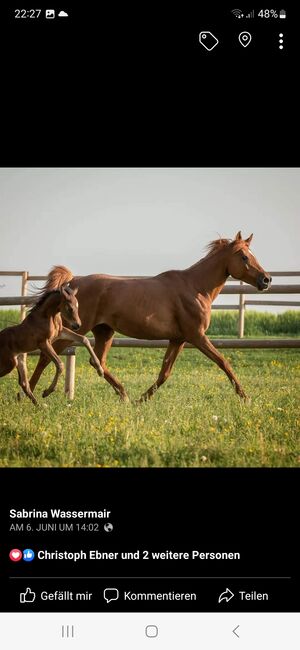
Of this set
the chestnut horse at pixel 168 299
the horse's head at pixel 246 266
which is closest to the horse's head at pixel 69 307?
the chestnut horse at pixel 168 299

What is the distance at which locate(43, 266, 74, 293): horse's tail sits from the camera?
24.6ft

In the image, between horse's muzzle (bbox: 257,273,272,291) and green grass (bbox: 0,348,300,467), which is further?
horse's muzzle (bbox: 257,273,272,291)

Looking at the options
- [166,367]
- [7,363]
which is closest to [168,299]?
[166,367]

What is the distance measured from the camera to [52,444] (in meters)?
4.79

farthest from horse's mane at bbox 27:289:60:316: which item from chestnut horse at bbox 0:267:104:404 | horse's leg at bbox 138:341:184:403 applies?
horse's leg at bbox 138:341:184:403

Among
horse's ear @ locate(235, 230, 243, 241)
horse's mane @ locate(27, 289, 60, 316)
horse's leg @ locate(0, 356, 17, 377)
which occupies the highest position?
horse's ear @ locate(235, 230, 243, 241)

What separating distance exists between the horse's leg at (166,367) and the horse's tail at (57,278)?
4.59 feet

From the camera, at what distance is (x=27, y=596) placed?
266cm

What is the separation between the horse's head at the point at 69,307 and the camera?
22.9 ft
